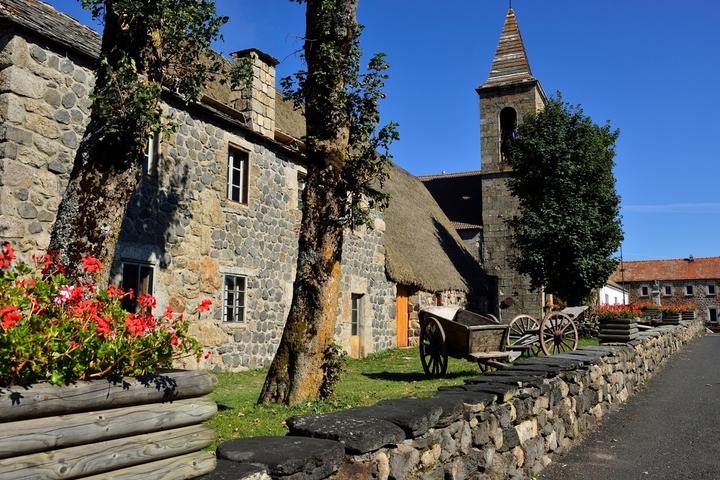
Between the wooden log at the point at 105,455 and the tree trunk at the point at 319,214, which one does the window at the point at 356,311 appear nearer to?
the tree trunk at the point at 319,214

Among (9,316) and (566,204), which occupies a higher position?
(566,204)

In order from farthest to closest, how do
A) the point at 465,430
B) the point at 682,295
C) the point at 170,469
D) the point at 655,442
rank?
the point at 682,295, the point at 655,442, the point at 465,430, the point at 170,469

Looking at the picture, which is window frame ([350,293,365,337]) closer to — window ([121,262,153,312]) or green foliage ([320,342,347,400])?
window ([121,262,153,312])

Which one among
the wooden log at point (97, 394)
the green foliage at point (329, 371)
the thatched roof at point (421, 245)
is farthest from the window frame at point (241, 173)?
the wooden log at point (97, 394)

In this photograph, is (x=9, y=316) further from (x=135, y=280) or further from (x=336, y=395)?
(x=135, y=280)

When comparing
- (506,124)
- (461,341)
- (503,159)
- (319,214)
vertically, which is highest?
(506,124)

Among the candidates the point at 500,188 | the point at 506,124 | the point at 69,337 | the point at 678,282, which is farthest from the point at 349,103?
the point at 678,282

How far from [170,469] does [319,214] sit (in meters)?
4.18

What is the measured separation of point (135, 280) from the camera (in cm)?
978

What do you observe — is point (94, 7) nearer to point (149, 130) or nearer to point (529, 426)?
Result: point (149, 130)

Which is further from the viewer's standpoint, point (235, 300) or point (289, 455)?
point (235, 300)

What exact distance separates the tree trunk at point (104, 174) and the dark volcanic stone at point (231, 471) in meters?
3.47

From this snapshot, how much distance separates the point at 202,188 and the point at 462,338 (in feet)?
18.7

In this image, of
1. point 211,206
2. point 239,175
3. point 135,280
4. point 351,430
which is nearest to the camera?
point 351,430
